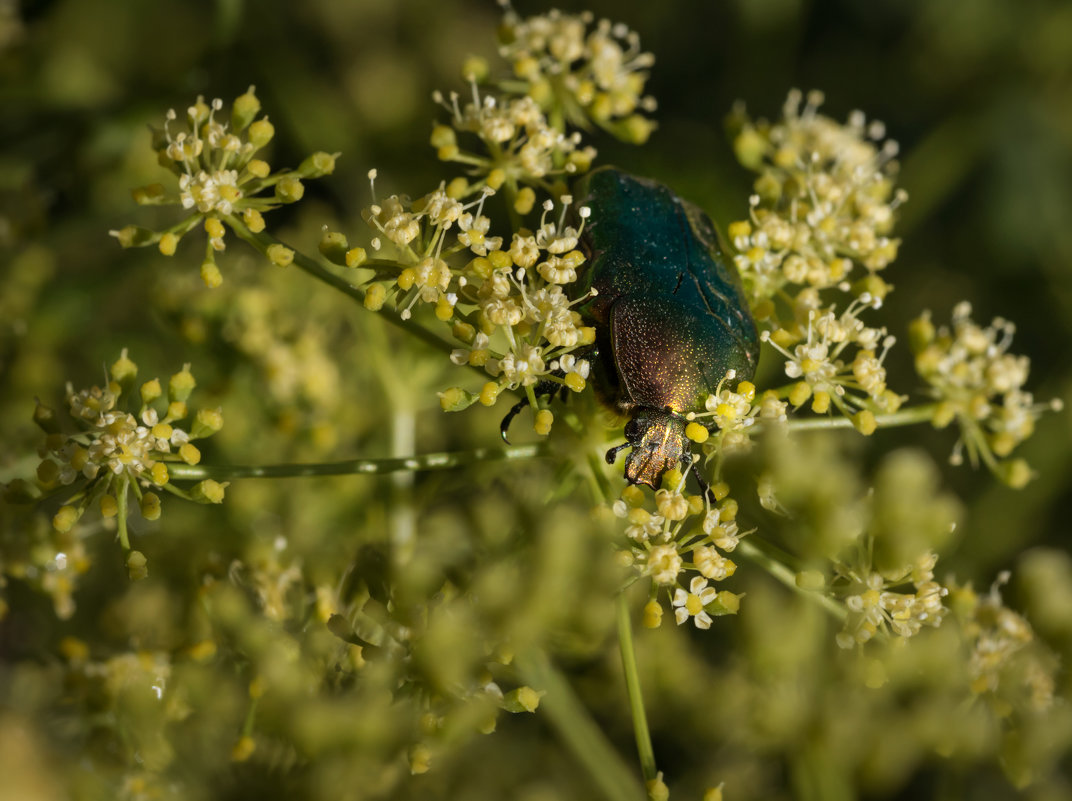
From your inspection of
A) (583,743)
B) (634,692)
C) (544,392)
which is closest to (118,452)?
(544,392)

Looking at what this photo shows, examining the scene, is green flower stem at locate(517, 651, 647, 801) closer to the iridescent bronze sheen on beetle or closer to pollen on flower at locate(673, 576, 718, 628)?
pollen on flower at locate(673, 576, 718, 628)

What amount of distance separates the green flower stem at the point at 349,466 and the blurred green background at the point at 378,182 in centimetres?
13

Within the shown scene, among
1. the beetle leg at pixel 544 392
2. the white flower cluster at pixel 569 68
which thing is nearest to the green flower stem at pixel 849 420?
the beetle leg at pixel 544 392

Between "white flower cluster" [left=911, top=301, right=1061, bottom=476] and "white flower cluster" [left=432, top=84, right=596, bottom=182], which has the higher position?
"white flower cluster" [left=432, top=84, right=596, bottom=182]

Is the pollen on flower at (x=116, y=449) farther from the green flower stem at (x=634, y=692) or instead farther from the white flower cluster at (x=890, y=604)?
the white flower cluster at (x=890, y=604)

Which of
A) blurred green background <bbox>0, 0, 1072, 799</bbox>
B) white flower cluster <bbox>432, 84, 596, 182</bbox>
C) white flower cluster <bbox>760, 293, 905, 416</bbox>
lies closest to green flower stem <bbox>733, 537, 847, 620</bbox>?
white flower cluster <bbox>760, 293, 905, 416</bbox>

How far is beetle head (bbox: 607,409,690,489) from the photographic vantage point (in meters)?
1.50

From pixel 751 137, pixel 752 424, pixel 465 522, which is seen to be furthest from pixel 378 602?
pixel 751 137

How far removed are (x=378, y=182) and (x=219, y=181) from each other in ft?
3.65

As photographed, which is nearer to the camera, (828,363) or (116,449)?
(116,449)

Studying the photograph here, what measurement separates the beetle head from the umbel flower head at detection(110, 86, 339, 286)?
0.65m

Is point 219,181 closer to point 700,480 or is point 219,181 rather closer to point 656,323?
point 656,323

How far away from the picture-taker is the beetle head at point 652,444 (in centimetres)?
150

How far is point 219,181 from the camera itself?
150 centimetres
